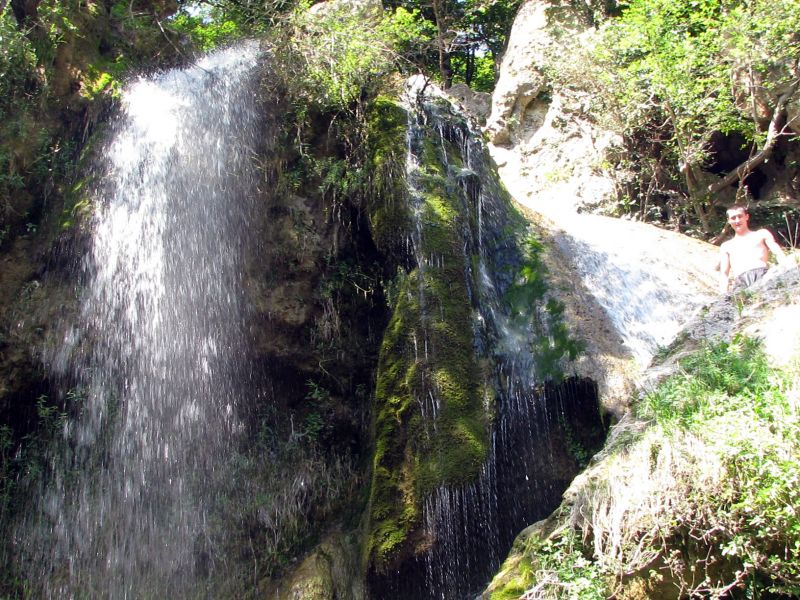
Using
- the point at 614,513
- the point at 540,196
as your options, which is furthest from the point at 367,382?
the point at 540,196

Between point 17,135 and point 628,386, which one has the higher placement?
point 17,135

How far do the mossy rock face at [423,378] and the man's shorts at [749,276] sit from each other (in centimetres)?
274

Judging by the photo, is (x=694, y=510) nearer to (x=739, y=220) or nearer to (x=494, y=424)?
(x=494, y=424)

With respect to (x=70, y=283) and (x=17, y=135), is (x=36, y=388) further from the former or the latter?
(x=17, y=135)

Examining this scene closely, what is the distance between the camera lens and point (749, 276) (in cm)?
693

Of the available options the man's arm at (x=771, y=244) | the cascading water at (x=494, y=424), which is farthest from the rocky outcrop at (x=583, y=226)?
the man's arm at (x=771, y=244)

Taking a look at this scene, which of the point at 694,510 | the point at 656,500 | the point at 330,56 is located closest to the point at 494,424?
the point at 656,500

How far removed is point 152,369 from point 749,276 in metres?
6.46

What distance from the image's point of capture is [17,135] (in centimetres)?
910

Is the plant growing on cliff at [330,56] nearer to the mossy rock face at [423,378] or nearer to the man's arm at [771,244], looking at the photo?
the mossy rock face at [423,378]

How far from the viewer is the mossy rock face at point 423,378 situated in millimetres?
6121

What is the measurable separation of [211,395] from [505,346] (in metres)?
3.38

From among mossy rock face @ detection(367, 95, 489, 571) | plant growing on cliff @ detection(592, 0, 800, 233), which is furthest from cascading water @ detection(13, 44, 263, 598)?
plant growing on cliff @ detection(592, 0, 800, 233)

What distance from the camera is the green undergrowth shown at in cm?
390
